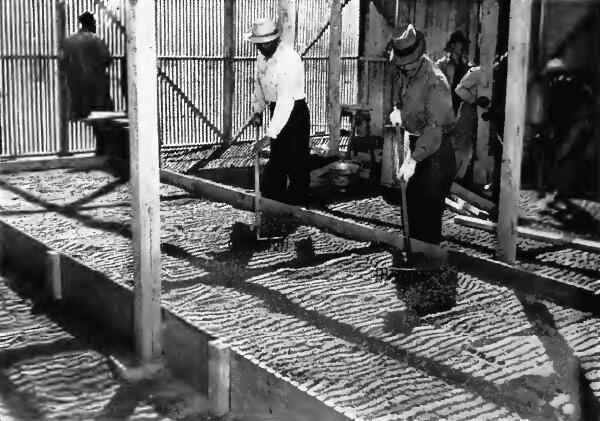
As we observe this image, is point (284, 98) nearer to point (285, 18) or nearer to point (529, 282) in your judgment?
point (285, 18)

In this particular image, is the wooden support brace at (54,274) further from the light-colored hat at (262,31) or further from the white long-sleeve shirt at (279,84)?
the light-colored hat at (262,31)

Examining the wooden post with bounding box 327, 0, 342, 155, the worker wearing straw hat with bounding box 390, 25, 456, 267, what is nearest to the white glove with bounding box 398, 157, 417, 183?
the worker wearing straw hat with bounding box 390, 25, 456, 267

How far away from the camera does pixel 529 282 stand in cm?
604

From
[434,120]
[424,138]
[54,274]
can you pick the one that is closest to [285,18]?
[434,120]

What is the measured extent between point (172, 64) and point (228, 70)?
1048 mm

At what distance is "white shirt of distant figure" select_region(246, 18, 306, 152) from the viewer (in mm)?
8219

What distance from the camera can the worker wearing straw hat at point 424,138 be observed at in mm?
6828

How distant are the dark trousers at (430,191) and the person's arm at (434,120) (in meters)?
0.19

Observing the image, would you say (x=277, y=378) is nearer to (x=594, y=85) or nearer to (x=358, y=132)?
(x=594, y=85)

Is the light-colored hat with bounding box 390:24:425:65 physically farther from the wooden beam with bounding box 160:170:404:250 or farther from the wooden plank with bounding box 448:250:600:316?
the wooden plank with bounding box 448:250:600:316

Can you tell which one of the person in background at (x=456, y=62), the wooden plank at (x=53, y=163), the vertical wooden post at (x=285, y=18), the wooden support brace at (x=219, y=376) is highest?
the vertical wooden post at (x=285, y=18)

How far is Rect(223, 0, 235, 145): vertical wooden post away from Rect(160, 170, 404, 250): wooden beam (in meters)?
4.14

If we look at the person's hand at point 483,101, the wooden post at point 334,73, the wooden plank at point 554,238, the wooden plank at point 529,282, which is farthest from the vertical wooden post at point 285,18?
the wooden plank at point 529,282

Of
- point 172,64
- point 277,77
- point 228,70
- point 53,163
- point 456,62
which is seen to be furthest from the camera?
point 228,70
